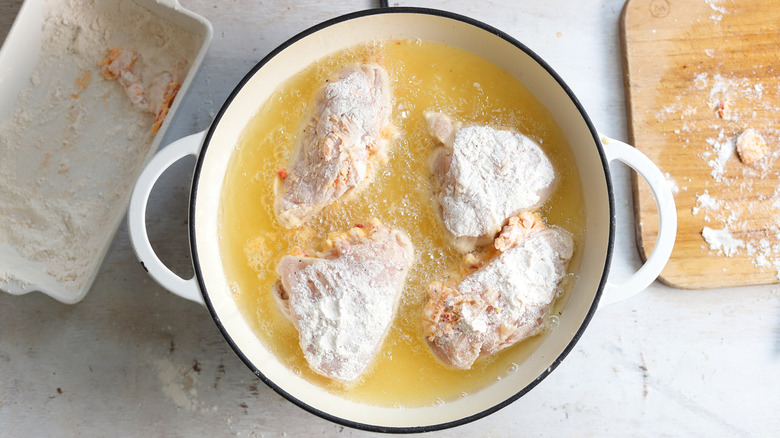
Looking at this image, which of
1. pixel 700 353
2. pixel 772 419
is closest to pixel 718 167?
pixel 700 353

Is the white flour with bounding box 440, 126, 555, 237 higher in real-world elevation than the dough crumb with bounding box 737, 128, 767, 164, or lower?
lower

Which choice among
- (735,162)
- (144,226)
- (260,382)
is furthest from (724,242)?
(144,226)

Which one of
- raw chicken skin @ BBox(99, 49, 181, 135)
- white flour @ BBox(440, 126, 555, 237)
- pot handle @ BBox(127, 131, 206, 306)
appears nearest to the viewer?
pot handle @ BBox(127, 131, 206, 306)

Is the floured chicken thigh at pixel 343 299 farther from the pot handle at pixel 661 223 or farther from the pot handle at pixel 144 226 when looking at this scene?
the pot handle at pixel 661 223

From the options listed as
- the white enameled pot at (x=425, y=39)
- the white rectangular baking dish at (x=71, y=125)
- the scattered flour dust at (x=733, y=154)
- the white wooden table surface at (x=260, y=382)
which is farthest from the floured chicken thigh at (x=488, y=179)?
the white rectangular baking dish at (x=71, y=125)

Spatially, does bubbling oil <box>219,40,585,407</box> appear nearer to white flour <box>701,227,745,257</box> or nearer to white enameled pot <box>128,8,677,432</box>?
white enameled pot <box>128,8,677,432</box>

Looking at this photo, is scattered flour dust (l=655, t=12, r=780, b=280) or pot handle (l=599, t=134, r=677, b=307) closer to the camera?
pot handle (l=599, t=134, r=677, b=307)

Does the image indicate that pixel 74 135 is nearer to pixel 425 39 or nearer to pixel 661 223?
pixel 425 39

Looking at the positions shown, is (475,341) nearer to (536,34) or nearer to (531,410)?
(531,410)

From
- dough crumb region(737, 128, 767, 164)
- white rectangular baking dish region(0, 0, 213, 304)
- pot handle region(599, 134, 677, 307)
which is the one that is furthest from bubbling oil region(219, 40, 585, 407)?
dough crumb region(737, 128, 767, 164)
